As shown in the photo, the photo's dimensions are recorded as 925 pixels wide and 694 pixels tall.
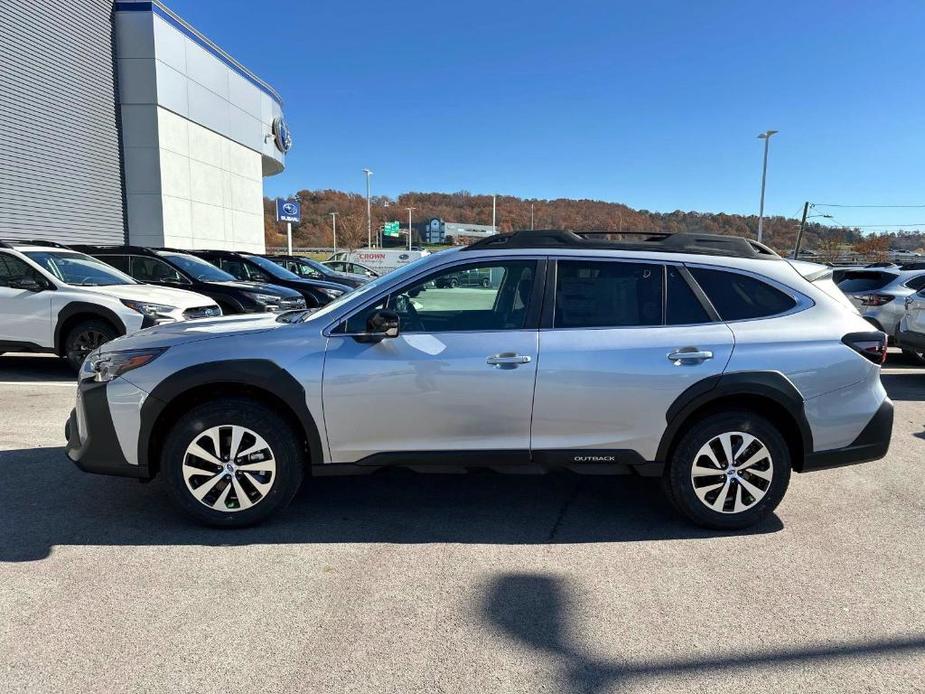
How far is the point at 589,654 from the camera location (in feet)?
8.61

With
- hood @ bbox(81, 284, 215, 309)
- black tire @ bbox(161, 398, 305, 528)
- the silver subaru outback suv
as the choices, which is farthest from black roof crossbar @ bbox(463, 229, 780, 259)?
hood @ bbox(81, 284, 215, 309)

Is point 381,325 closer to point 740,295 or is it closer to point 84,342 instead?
point 740,295

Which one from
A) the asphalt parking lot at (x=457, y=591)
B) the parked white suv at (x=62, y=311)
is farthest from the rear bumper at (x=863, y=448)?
the parked white suv at (x=62, y=311)

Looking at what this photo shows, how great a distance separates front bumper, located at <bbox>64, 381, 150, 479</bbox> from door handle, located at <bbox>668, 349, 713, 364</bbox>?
3.11 meters

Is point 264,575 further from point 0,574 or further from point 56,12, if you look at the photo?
point 56,12

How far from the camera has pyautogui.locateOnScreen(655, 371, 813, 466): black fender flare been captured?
3586 millimetres

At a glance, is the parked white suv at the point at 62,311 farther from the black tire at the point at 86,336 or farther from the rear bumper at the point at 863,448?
the rear bumper at the point at 863,448

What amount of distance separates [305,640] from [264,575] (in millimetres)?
633

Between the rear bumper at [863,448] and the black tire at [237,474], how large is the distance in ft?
10.1

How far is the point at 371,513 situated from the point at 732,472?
223cm

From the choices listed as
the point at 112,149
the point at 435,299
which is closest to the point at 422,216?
the point at 112,149

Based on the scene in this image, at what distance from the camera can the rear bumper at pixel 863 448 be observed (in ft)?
12.3

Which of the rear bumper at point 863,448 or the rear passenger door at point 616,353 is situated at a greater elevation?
the rear passenger door at point 616,353

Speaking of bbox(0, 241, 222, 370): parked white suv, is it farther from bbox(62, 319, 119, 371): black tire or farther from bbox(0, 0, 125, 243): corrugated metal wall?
bbox(0, 0, 125, 243): corrugated metal wall
